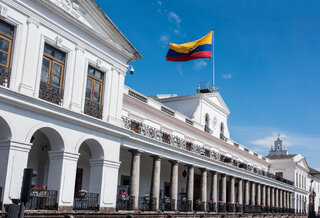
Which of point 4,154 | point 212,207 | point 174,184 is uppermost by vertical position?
point 4,154

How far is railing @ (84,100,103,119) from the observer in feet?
57.3

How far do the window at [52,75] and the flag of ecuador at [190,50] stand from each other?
35.6ft

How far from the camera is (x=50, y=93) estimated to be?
51.4 feet

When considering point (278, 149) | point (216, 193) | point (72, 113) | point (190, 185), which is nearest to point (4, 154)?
point (72, 113)

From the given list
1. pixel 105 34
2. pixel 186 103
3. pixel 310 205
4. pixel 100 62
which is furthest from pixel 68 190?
pixel 310 205

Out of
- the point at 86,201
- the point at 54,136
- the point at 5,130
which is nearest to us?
the point at 5,130

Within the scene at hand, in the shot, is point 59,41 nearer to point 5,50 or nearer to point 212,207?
point 5,50

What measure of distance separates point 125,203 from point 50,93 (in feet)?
22.8

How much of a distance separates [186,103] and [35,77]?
20292 mm

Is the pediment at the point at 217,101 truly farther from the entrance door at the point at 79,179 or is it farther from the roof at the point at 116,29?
the entrance door at the point at 79,179

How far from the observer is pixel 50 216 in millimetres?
14766

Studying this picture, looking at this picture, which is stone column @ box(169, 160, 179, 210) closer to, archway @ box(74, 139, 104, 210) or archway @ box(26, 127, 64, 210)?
archway @ box(74, 139, 104, 210)

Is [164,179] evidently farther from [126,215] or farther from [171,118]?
[126,215]

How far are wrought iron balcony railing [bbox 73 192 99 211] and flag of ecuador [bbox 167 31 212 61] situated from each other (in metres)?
11.9
